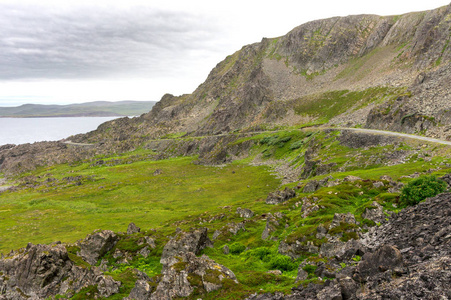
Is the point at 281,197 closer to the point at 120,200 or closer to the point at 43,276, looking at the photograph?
the point at 43,276

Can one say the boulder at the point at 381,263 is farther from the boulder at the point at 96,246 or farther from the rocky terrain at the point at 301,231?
the boulder at the point at 96,246

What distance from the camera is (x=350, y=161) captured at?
249 ft

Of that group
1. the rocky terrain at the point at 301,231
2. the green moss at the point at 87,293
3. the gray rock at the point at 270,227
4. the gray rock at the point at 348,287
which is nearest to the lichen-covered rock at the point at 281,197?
the rocky terrain at the point at 301,231

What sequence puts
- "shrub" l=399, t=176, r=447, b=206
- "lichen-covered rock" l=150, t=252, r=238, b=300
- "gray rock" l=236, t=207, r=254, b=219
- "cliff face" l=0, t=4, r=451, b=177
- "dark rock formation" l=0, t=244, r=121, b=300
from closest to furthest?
"lichen-covered rock" l=150, t=252, r=238, b=300 < "dark rock formation" l=0, t=244, r=121, b=300 < "shrub" l=399, t=176, r=447, b=206 < "gray rock" l=236, t=207, r=254, b=219 < "cliff face" l=0, t=4, r=451, b=177

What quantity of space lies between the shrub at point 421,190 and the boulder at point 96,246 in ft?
130

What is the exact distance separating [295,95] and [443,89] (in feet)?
379

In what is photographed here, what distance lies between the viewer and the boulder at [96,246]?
3762 centimetres

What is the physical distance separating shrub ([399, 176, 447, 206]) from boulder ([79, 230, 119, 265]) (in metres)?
39.7

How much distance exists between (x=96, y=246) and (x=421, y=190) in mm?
41943

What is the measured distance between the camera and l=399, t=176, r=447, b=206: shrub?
2964cm

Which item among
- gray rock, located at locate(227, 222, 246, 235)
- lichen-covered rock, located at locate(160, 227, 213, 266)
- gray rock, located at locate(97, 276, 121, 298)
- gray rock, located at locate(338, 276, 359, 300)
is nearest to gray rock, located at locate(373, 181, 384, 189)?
gray rock, located at locate(227, 222, 246, 235)

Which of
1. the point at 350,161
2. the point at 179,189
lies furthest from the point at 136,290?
the point at 179,189

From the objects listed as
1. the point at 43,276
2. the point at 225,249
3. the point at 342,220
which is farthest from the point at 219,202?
the point at 43,276

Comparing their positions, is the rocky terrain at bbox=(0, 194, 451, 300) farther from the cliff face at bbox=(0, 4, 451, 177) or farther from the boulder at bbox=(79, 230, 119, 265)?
the cliff face at bbox=(0, 4, 451, 177)
